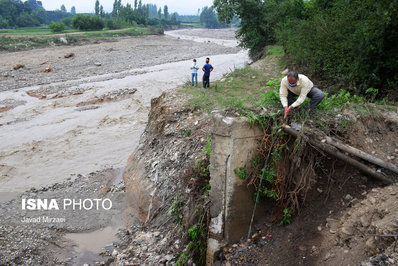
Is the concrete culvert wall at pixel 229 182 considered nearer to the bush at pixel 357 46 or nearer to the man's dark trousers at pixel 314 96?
the man's dark trousers at pixel 314 96

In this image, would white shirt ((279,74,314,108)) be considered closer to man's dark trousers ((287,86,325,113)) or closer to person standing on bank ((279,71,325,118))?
person standing on bank ((279,71,325,118))

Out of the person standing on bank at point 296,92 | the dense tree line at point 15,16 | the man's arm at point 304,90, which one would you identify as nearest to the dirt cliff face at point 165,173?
the person standing on bank at point 296,92

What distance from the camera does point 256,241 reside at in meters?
5.42

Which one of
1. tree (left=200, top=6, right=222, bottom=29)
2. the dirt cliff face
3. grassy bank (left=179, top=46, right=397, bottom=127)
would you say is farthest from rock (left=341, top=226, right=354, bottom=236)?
tree (left=200, top=6, right=222, bottom=29)

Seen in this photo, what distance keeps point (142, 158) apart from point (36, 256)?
4.23 metres

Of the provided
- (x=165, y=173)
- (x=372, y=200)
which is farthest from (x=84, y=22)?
(x=372, y=200)

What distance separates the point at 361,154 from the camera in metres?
5.04

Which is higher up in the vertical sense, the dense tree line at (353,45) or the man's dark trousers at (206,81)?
the dense tree line at (353,45)

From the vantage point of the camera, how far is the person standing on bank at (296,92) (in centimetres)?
547

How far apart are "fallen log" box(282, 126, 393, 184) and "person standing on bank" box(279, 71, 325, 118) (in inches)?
16.1

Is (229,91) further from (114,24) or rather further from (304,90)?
(114,24)

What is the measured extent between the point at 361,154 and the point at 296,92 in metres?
1.63

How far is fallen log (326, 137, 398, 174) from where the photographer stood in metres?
4.89

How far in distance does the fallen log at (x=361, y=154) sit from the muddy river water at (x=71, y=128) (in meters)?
8.23
